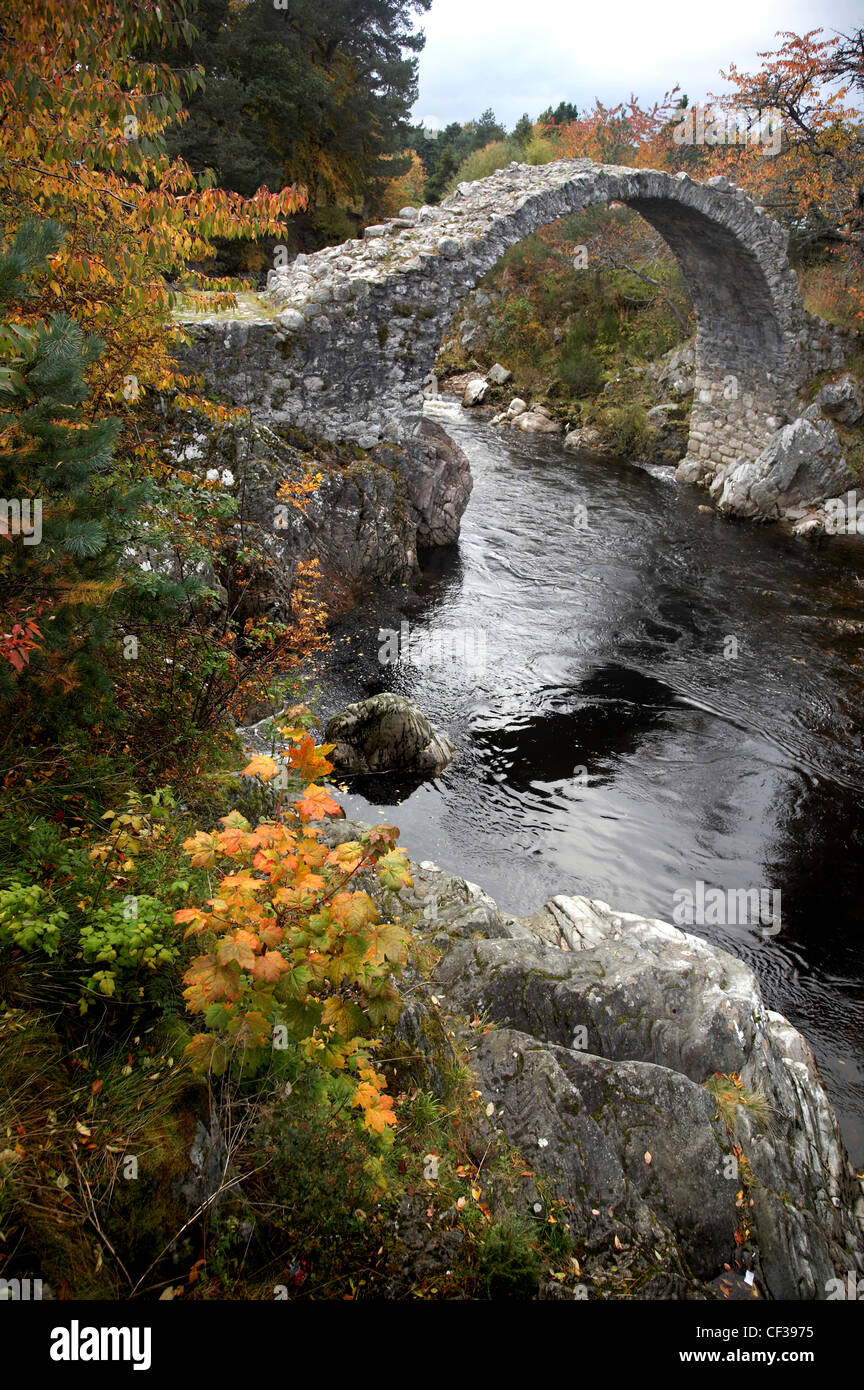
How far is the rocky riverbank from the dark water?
4.47ft

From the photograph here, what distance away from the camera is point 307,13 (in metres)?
22.1

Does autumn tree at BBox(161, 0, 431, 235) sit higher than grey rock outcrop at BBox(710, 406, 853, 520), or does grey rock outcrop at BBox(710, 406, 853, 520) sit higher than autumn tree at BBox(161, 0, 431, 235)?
autumn tree at BBox(161, 0, 431, 235)

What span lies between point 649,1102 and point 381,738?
552 cm

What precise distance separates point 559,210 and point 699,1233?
15645 millimetres

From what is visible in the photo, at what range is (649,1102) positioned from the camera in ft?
13.2

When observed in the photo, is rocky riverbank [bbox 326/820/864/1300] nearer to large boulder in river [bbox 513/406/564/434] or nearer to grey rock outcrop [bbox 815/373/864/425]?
grey rock outcrop [bbox 815/373/864/425]

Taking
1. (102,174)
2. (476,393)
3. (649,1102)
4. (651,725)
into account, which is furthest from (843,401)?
(649,1102)

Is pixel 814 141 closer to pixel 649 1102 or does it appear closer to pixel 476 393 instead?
pixel 476 393

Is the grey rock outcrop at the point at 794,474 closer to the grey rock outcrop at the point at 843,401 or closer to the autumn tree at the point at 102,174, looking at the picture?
the grey rock outcrop at the point at 843,401

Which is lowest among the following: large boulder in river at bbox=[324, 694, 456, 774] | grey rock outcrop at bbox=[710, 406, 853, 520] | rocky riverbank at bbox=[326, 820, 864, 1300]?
rocky riverbank at bbox=[326, 820, 864, 1300]

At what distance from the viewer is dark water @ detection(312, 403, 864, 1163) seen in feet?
24.9

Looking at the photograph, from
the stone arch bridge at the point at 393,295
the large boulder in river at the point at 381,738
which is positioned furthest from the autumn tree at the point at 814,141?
the large boulder in river at the point at 381,738

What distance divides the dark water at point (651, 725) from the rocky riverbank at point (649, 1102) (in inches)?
53.6


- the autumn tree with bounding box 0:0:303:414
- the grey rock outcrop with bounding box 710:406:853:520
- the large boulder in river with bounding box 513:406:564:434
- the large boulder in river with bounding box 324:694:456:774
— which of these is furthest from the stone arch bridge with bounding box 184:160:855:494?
the large boulder in river with bounding box 513:406:564:434
